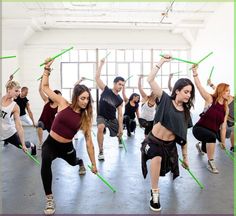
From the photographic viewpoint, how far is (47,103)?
482 centimetres

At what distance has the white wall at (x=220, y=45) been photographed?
20.9 ft

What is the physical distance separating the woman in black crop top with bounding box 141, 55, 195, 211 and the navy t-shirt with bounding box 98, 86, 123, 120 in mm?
1791

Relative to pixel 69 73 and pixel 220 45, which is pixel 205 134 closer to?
pixel 220 45

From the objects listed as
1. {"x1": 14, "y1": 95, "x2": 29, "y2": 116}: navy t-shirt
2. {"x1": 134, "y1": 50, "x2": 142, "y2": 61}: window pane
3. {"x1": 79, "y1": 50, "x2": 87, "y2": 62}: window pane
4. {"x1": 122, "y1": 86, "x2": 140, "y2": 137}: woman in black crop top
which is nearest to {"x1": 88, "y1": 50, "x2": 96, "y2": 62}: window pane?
{"x1": 79, "y1": 50, "x2": 87, "y2": 62}: window pane

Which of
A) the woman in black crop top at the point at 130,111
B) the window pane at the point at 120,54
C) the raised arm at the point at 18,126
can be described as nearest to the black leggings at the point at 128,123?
the woman in black crop top at the point at 130,111

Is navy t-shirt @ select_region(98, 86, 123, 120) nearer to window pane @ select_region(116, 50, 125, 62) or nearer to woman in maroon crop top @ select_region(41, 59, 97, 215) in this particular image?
woman in maroon crop top @ select_region(41, 59, 97, 215)

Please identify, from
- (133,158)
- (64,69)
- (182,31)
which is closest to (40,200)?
(133,158)

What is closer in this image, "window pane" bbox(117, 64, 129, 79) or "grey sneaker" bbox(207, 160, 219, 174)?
"grey sneaker" bbox(207, 160, 219, 174)

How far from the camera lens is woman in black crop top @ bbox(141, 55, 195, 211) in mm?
2686

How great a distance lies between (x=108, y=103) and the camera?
455cm

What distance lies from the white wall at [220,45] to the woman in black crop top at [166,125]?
3913mm

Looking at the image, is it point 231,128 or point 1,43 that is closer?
point 231,128

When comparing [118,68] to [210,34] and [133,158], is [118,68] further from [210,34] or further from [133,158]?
[133,158]

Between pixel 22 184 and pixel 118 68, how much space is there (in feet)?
21.3
